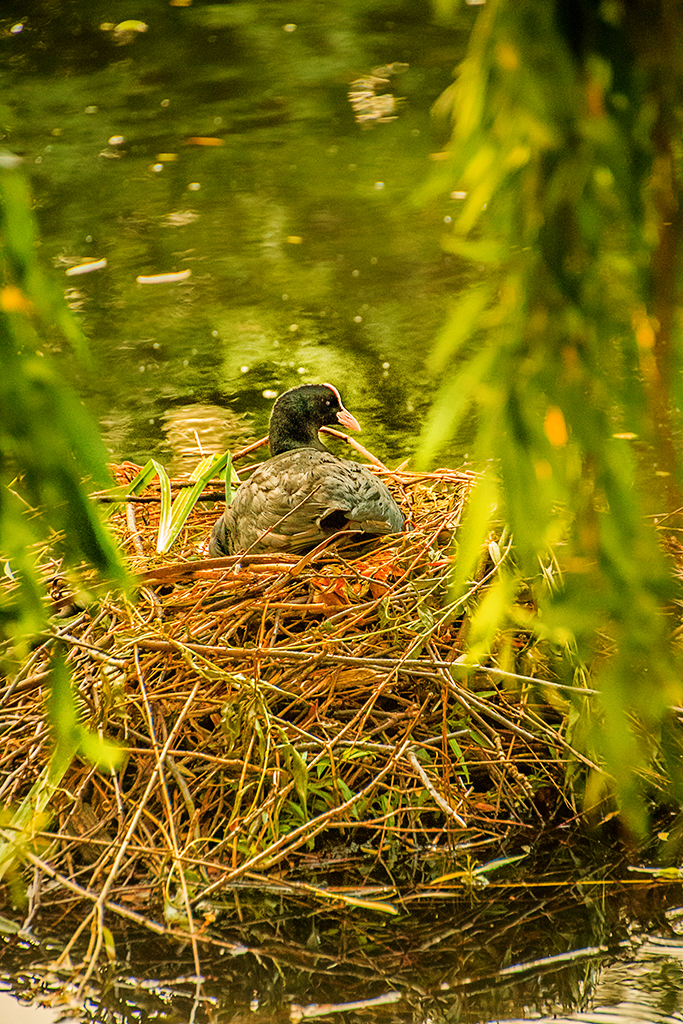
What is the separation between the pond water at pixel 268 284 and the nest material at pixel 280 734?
0.47ft

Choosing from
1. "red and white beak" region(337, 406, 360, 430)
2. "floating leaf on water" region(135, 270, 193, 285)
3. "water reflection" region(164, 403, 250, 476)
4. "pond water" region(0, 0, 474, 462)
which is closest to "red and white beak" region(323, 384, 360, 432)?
"red and white beak" region(337, 406, 360, 430)

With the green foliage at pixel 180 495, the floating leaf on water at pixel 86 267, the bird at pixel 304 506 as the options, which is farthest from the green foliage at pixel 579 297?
the floating leaf on water at pixel 86 267

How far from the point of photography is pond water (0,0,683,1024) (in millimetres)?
1720

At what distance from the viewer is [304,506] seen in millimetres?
2535

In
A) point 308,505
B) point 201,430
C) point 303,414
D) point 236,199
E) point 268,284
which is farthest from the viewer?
point 236,199

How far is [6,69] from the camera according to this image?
6461mm

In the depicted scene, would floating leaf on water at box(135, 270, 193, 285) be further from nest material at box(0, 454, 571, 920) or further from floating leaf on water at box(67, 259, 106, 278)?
nest material at box(0, 454, 571, 920)

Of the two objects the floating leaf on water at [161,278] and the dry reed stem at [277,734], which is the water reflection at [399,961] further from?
the floating leaf on water at [161,278]

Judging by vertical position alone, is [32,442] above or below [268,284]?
above

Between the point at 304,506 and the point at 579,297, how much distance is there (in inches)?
63.8

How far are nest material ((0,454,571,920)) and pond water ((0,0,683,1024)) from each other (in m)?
0.14

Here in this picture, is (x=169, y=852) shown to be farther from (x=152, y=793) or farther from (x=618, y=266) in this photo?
(x=618, y=266)

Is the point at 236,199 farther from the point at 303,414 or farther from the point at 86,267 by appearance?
the point at 303,414

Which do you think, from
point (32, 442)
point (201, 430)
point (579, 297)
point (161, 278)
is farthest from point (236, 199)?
point (579, 297)
